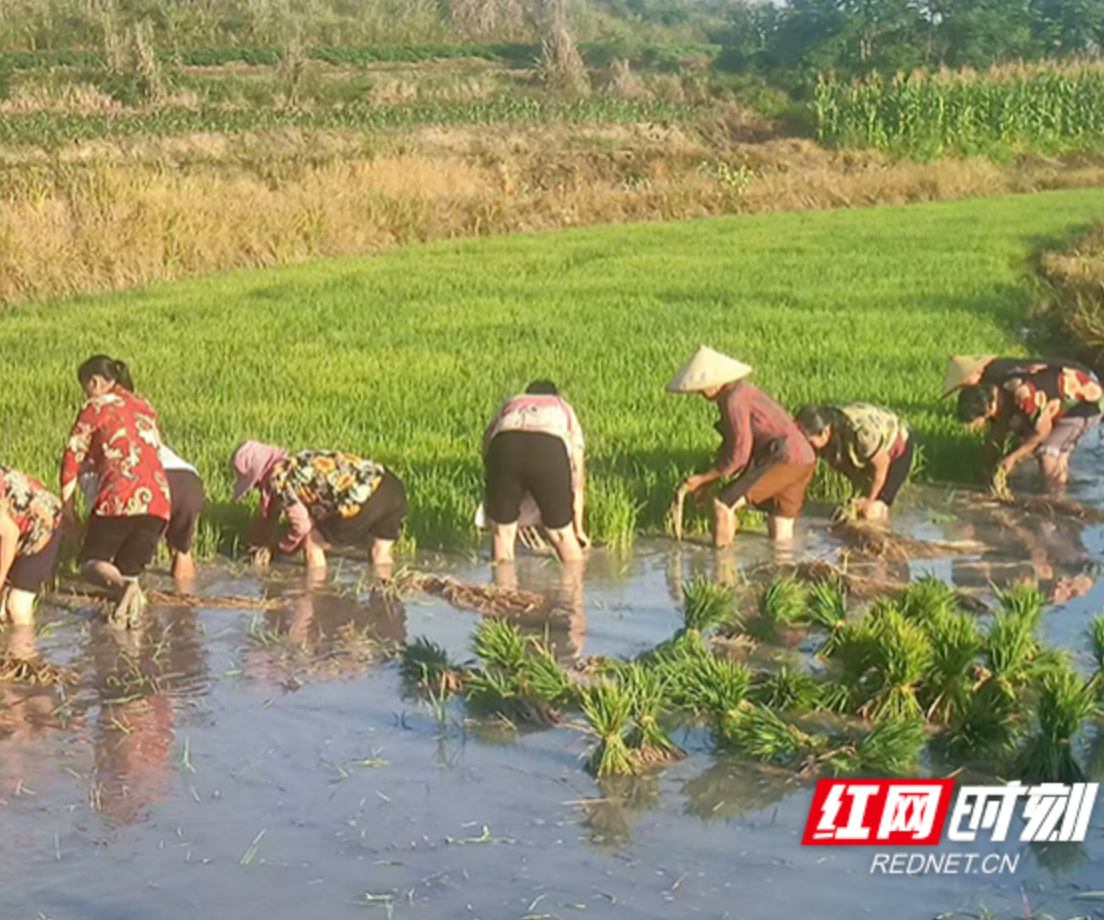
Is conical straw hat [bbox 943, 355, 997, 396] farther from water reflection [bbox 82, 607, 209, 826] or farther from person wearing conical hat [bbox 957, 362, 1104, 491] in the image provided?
water reflection [bbox 82, 607, 209, 826]

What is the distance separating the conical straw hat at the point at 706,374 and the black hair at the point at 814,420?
19.6 inches

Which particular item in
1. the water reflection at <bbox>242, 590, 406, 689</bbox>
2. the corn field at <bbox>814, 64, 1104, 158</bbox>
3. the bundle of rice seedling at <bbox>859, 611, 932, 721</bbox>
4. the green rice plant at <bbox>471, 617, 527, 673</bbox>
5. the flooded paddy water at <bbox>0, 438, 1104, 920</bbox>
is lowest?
the water reflection at <bbox>242, 590, 406, 689</bbox>

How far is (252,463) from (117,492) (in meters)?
0.69

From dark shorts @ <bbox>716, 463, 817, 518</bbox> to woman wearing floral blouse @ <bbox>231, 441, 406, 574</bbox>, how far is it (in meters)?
1.36

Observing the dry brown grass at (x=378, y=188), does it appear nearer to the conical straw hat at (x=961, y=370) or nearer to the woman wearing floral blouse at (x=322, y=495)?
the conical straw hat at (x=961, y=370)

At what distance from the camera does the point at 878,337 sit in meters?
13.1

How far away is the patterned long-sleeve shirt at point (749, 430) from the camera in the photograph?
25.0 feet

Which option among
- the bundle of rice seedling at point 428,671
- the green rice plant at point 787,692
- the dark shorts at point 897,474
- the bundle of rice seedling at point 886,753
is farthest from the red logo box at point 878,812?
the dark shorts at point 897,474

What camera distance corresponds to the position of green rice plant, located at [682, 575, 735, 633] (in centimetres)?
627

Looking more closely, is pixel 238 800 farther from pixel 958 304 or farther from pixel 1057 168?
pixel 1057 168

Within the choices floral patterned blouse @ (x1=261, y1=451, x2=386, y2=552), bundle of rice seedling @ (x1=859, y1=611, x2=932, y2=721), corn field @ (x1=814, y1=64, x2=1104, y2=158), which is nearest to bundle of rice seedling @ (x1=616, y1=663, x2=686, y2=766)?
bundle of rice seedling @ (x1=859, y1=611, x2=932, y2=721)

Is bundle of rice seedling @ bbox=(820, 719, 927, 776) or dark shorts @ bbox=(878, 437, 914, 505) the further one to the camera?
dark shorts @ bbox=(878, 437, 914, 505)

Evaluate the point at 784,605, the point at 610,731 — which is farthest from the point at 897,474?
the point at 610,731

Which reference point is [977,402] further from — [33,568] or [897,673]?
[33,568]
